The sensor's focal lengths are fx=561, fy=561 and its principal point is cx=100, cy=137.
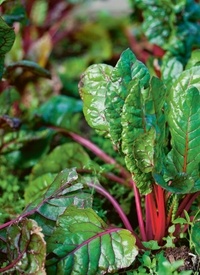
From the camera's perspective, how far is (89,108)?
5.13 feet

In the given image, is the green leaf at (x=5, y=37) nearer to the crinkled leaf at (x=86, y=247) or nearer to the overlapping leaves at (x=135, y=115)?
the overlapping leaves at (x=135, y=115)

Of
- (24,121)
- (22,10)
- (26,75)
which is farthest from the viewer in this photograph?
(26,75)

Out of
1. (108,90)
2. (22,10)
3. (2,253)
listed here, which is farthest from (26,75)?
(2,253)

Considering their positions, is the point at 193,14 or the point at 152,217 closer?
the point at 152,217

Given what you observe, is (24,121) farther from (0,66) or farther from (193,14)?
(193,14)

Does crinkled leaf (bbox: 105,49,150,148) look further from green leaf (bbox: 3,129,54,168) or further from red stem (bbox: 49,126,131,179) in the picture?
green leaf (bbox: 3,129,54,168)

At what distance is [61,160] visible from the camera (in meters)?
1.90

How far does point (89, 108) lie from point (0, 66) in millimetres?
270

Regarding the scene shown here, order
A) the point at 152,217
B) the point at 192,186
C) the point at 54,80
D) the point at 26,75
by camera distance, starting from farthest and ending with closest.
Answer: the point at 54,80, the point at 26,75, the point at 152,217, the point at 192,186

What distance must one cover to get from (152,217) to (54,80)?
112cm

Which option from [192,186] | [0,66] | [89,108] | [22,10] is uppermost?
[22,10]

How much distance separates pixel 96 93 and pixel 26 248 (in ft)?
1.58

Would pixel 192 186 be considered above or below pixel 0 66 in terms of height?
below

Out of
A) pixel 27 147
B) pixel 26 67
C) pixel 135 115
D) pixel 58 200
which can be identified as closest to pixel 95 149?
pixel 27 147
